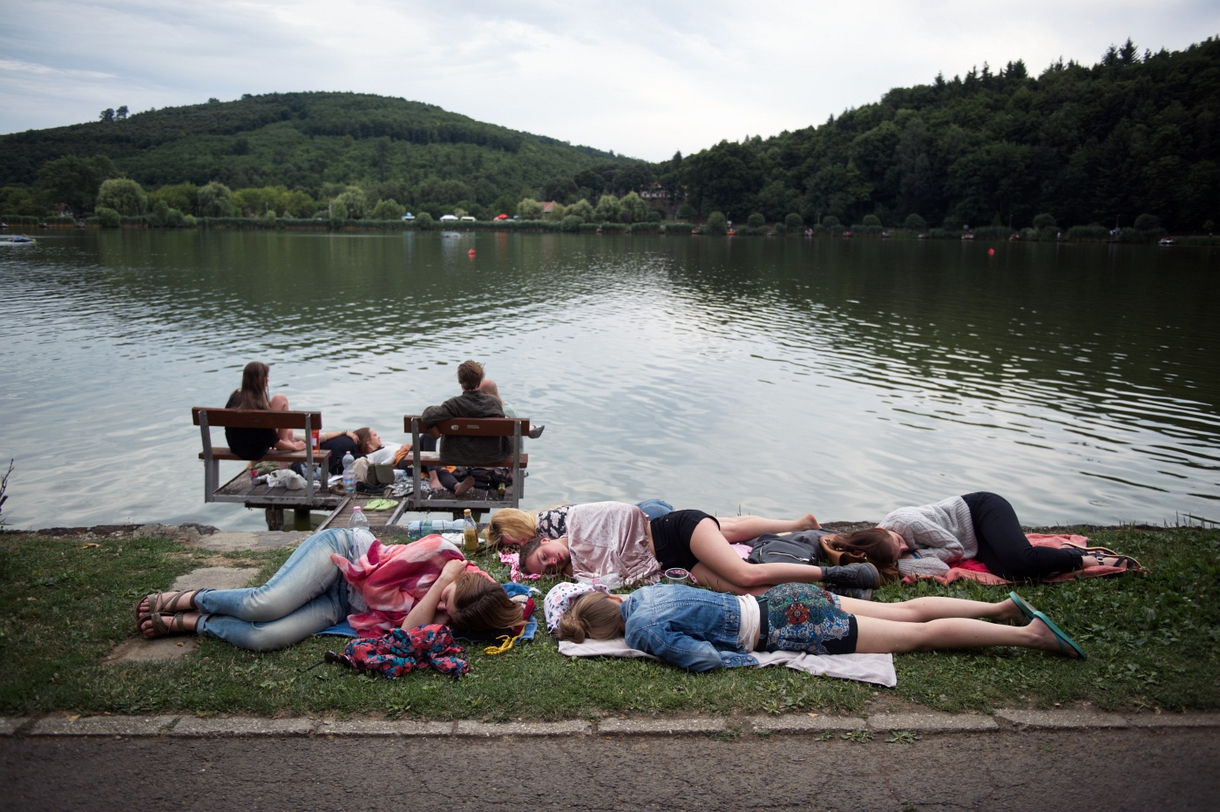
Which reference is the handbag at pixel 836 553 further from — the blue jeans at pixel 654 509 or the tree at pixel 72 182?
the tree at pixel 72 182

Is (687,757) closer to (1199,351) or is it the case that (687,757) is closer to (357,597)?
(357,597)

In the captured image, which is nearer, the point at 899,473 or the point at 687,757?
the point at 687,757

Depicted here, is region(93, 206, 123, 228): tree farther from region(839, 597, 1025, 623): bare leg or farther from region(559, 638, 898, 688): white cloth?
region(839, 597, 1025, 623): bare leg

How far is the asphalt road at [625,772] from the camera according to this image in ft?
11.7

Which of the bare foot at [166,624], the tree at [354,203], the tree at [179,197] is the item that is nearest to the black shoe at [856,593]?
the bare foot at [166,624]

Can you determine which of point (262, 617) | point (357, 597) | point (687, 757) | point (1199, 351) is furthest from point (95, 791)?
point (1199, 351)

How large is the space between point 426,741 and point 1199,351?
24529 mm

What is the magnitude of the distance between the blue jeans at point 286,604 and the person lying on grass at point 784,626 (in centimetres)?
155

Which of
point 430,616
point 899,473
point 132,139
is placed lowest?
point 899,473

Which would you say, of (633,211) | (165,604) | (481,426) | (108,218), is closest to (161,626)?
(165,604)

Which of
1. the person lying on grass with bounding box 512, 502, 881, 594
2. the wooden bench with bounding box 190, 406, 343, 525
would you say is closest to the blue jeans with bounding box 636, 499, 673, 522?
the person lying on grass with bounding box 512, 502, 881, 594

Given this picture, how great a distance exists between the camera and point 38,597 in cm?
538

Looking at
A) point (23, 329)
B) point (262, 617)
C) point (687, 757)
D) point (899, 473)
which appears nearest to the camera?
point (687, 757)

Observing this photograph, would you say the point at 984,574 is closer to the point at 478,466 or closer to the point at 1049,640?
the point at 1049,640
